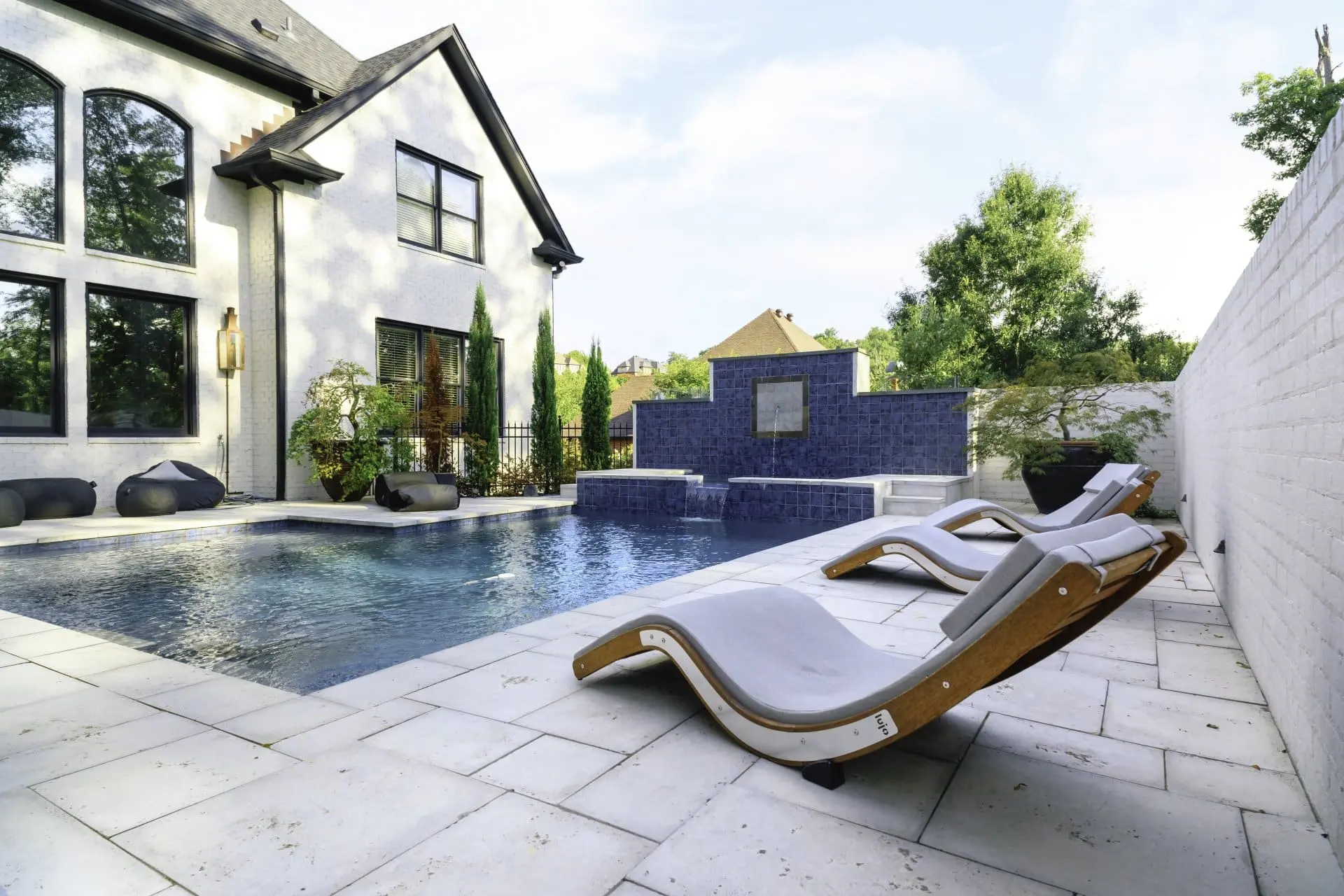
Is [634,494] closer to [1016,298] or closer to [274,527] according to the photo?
[274,527]

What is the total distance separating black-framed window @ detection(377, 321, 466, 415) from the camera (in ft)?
39.7

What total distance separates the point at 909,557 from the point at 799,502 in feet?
14.4

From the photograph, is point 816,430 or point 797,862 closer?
point 797,862

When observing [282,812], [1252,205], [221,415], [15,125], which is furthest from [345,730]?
[1252,205]

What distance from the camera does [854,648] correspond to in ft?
9.25

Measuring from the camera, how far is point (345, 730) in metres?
2.44

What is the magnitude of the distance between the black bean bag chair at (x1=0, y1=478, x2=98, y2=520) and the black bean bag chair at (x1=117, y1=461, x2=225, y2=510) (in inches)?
17.4

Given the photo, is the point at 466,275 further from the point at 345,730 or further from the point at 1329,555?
the point at 1329,555

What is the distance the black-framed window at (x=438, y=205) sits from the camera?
12445mm

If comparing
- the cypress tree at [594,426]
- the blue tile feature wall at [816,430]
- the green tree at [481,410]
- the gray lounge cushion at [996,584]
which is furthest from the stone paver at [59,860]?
the cypress tree at [594,426]

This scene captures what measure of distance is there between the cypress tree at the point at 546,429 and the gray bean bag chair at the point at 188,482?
499cm

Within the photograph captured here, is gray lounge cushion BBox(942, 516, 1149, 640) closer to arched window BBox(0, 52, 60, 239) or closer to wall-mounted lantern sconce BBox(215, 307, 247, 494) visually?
wall-mounted lantern sconce BBox(215, 307, 247, 494)

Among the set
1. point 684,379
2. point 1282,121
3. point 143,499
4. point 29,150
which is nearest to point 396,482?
point 143,499

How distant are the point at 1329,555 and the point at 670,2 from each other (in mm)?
12353
